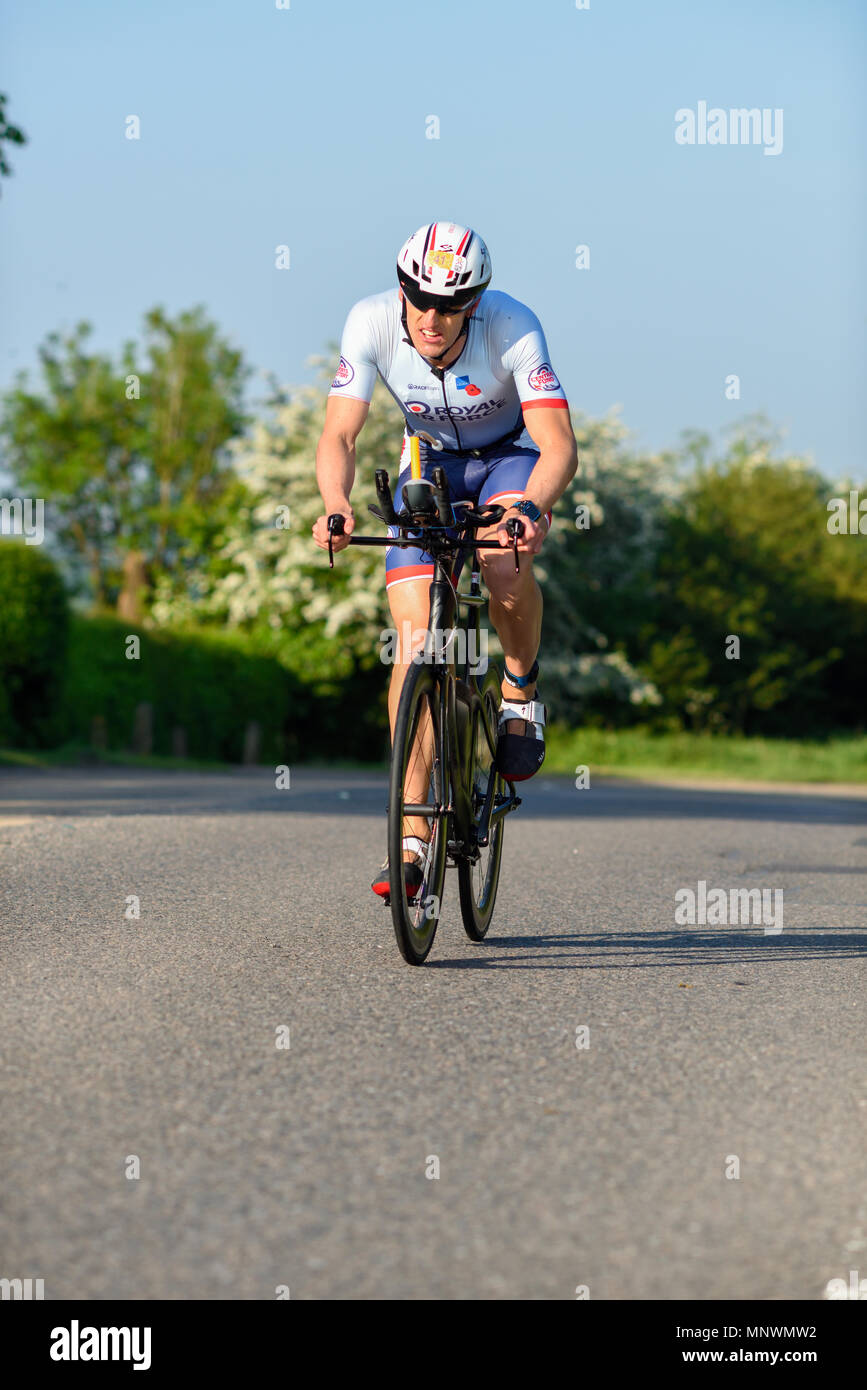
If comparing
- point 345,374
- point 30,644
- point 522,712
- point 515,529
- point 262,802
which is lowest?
point 262,802

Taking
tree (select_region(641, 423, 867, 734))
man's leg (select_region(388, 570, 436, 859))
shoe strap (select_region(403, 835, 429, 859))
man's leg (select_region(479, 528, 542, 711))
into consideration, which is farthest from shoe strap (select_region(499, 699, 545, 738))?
tree (select_region(641, 423, 867, 734))

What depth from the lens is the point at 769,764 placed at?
131 feet

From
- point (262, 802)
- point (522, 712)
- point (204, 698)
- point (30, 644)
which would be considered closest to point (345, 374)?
point (522, 712)

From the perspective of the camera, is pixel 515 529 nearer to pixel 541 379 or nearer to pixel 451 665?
pixel 451 665

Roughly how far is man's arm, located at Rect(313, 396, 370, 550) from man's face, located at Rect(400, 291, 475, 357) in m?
0.30

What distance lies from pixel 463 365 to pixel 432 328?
0.22 metres

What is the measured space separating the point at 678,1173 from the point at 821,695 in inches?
1984

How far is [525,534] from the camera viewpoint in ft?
16.7

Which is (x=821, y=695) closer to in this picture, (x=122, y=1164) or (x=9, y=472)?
(x=9, y=472)

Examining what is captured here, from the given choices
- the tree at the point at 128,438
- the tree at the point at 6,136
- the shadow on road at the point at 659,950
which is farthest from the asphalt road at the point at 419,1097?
the tree at the point at 128,438

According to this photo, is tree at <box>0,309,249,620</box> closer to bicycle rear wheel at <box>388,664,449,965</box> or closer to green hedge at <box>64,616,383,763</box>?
green hedge at <box>64,616,383,763</box>

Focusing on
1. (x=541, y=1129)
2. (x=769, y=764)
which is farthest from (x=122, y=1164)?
(x=769, y=764)

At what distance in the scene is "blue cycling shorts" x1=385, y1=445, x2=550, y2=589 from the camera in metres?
5.45

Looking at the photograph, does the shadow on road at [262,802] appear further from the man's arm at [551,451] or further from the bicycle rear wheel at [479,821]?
the man's arm at [551,451]
